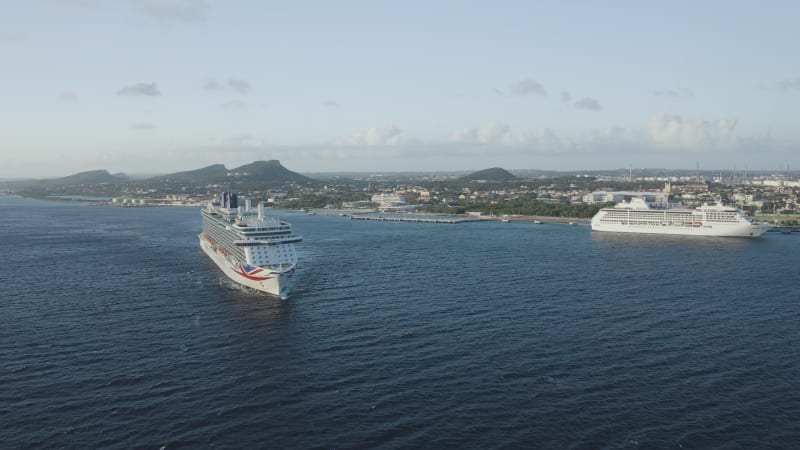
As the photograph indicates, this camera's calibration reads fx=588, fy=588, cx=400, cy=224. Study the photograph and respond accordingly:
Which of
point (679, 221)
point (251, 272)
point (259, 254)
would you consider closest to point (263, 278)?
point (251, 272)

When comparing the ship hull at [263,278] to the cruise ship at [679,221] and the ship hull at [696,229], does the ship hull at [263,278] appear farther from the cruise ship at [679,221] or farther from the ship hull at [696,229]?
the cruise ship at [679,221]

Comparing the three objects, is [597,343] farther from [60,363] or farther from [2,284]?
[2,284]

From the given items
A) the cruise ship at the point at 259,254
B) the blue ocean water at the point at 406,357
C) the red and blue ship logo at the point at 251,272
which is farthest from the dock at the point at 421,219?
the red and blue ship logo at the point at 251,272

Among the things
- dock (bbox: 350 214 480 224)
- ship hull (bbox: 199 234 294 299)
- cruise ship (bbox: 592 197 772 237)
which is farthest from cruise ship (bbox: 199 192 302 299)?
dock (bbox: 350 214 480 224)

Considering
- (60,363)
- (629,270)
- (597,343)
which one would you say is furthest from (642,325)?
(60,363)

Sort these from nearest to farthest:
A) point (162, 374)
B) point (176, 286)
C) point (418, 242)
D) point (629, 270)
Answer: point (162, 374)
point (176, 286)
point (629, 270)
point (418, 242)

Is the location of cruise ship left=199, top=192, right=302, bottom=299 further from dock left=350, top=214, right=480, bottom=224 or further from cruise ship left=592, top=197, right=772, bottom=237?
dock left=350, top=214, right=480, bottom=224
